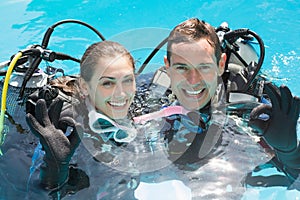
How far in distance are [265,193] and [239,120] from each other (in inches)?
17.0

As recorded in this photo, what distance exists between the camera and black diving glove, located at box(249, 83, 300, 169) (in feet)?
5.23

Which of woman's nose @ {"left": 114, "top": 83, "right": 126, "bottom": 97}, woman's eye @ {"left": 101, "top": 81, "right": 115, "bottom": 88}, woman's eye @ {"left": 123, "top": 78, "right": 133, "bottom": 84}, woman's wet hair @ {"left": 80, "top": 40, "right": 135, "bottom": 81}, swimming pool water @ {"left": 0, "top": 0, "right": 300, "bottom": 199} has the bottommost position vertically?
swimming pool water @ {"left": 0, "top": 0, "right": 300, "bottom": 199}

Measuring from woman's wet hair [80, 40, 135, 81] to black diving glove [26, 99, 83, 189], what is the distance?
0.20 meters

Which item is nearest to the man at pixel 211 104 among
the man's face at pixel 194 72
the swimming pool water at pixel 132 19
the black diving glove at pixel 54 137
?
the man's face at pixel 194 72

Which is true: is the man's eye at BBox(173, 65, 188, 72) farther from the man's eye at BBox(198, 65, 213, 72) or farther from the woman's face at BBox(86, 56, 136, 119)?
the woman's face at BBox(86, 56, 136, 119)

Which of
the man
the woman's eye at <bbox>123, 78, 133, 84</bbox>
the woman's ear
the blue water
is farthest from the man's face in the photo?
the blue water

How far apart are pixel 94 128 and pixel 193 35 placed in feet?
1.91

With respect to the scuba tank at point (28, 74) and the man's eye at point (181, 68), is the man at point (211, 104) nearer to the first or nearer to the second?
the man's eye at point (181, 68)

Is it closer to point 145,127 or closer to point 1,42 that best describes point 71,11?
point 1,42

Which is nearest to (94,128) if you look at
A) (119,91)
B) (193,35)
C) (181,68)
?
(119,91)

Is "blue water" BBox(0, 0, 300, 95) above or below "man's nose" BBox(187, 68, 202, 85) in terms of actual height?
below

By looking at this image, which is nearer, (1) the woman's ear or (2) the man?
(2) the man

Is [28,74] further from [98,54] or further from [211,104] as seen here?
[211,104]

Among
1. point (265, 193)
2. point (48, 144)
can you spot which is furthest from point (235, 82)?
point (48, 144)
